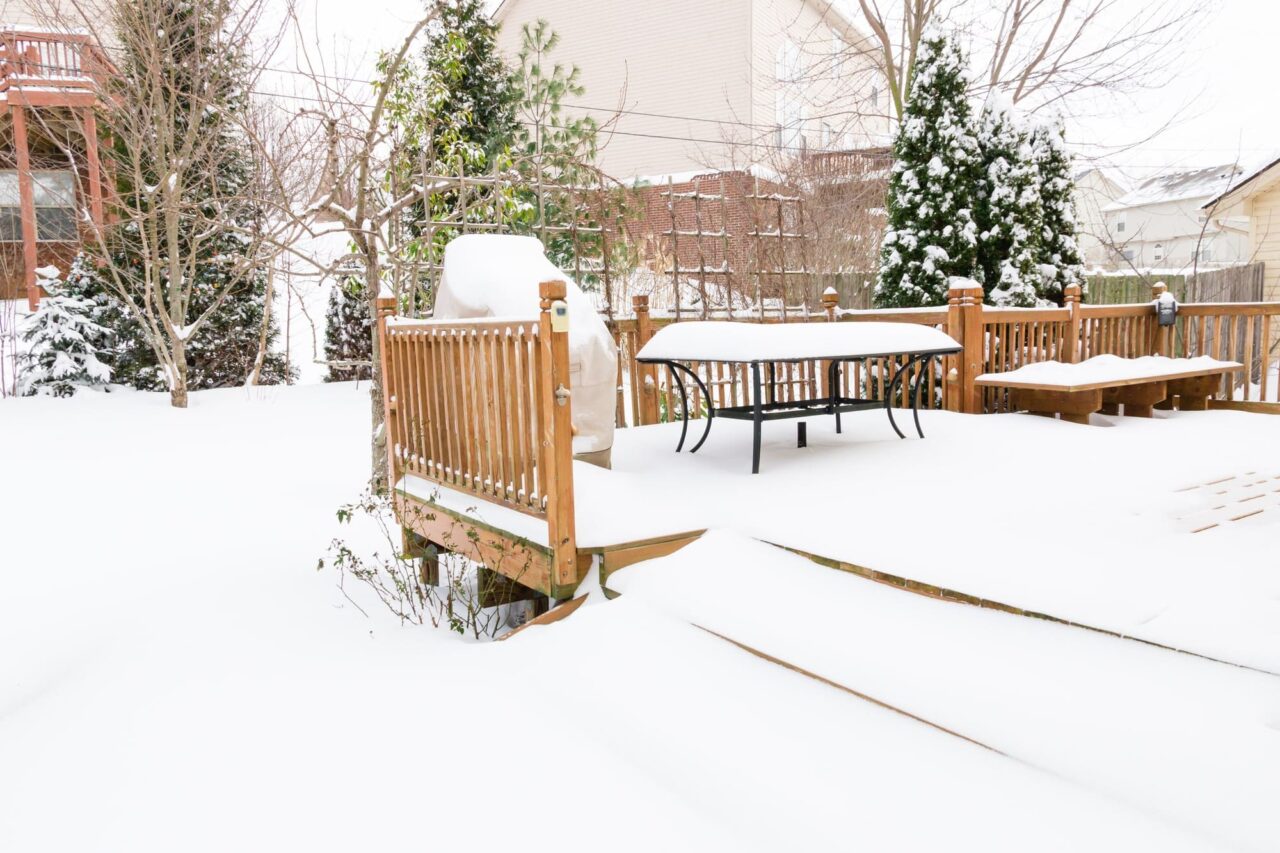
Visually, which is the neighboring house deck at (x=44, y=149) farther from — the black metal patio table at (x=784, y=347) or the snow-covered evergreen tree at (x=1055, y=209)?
the snow-covered evergreen tree at (x=1055, y=209)

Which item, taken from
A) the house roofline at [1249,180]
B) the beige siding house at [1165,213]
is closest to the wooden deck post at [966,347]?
the house roofline at [1249,180]

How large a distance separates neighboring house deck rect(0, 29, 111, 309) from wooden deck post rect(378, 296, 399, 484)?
5310 mm

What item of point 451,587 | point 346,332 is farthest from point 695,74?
point 451,587

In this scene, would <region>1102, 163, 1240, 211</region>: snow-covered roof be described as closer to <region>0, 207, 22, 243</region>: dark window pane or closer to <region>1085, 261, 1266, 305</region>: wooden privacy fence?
<region>1085, 261, 1266, 305</region>: wooden privacy fence

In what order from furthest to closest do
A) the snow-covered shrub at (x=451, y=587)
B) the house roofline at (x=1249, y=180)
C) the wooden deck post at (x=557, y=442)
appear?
the house roofline at (x=1249, y=180), the snow-covered shrub at (x=451, y=587), the wooden deck post at (x=557, y=442)

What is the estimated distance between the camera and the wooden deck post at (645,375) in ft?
20.5

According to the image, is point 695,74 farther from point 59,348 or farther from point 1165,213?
point 1165,213

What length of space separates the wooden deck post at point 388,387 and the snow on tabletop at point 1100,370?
4004 millimetres

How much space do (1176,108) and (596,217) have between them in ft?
28.3

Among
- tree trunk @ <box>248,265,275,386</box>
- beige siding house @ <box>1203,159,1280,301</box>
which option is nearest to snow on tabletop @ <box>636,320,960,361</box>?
tree trunk @ <box>248,265,275,386</box>

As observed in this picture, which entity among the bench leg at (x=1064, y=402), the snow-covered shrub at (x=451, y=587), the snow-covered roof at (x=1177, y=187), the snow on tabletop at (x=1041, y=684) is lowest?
the snow-covered shrub at (x=451, y=587)

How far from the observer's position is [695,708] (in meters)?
2.49

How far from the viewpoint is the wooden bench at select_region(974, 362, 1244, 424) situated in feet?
19.4

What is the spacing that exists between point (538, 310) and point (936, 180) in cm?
494
